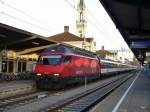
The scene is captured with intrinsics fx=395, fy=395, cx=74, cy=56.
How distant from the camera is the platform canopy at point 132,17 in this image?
65.8ft

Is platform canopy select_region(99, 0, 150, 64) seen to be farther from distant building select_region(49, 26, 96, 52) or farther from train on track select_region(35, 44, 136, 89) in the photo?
distant building select_region(49, 26, 96, 52)

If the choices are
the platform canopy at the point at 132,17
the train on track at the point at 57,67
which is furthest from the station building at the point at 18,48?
the platform canopy at the point at 132,17

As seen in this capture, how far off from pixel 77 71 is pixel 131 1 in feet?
43.4

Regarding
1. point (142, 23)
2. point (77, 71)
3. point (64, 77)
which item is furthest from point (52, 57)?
point (142, 23)

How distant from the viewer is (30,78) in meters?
40.4

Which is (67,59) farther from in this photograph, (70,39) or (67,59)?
(70,39)

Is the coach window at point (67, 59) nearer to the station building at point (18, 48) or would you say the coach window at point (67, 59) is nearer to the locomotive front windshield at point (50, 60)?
the locomotive front windshield at point (50, 60)

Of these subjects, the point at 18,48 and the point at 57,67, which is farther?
the point at 18,48

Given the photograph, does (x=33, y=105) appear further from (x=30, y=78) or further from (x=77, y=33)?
(x=77, y=33)

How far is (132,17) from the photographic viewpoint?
2545cm

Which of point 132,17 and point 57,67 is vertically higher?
point 132,17

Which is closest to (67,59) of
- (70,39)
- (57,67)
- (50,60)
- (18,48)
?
(50,60)

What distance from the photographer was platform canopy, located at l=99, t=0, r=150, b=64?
2005 centimetres

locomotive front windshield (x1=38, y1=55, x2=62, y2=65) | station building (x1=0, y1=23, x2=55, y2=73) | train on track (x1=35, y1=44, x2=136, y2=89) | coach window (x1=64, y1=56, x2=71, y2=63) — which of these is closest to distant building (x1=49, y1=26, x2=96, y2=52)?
station building (x1=0, y1=23, x2=55, y2=73)
